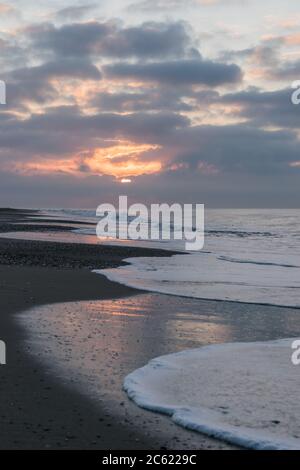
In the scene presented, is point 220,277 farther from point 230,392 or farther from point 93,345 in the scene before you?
point 230,392

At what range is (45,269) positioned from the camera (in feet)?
72.6

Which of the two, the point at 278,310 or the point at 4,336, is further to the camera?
the point at 278,310

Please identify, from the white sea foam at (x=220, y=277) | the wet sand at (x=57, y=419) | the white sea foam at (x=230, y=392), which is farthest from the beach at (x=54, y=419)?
the white sea foam at (x=220, y=277)

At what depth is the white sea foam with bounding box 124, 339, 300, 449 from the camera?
21.0 feet

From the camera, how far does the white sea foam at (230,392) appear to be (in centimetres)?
639

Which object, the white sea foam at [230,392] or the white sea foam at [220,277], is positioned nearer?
the white sea foam at [230,392]

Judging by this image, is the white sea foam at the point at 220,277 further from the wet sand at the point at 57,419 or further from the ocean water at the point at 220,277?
the wet sand at the point at 57,419

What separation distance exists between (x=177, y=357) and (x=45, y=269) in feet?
43.4

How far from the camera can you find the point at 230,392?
780cm

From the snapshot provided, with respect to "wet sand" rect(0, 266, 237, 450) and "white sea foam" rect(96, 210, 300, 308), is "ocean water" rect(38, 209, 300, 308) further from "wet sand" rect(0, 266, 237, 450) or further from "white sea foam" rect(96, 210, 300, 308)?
"wet sand" rect(0, 266, 237, 450)

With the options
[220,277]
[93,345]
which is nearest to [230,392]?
[93,345]
